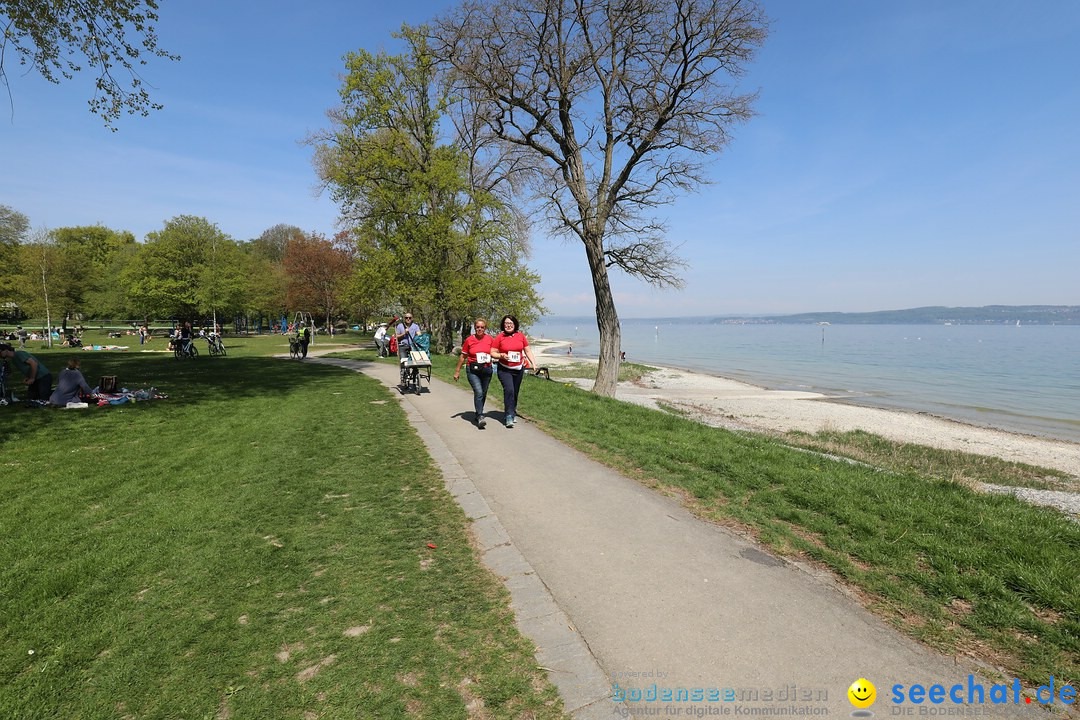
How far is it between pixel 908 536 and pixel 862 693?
238cm

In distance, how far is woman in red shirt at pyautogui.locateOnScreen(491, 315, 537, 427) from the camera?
29.3 ft

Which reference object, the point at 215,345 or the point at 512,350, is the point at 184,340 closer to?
the point at 215,345

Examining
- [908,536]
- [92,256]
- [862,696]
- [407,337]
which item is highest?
[92,256]

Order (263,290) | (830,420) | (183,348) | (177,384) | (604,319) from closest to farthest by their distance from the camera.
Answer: (177,384) < (604,319) < (830,420) < (183,348) < (263,290)

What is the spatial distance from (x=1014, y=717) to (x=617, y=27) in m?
17.3

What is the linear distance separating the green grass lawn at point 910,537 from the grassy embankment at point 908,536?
0.03 feet

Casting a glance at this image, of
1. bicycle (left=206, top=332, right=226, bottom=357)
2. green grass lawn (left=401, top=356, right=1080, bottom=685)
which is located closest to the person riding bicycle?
bicycle (left=206, top=332, right=226, bottom=357)

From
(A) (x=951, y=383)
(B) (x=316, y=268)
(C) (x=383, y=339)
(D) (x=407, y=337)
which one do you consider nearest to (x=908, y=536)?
(D) (x=407, y=337)

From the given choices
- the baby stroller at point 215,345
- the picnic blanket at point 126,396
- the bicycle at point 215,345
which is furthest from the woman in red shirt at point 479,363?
the baby stroller at point 215,345

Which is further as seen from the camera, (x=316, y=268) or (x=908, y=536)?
(x=316, y=268)

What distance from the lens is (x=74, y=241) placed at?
65625 millimetres

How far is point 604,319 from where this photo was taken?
15.9 meters

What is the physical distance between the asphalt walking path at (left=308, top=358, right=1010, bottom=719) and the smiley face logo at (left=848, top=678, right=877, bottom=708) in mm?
32

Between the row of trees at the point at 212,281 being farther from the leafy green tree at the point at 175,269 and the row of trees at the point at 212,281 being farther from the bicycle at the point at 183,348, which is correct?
the bicycle at the point at 183,348
